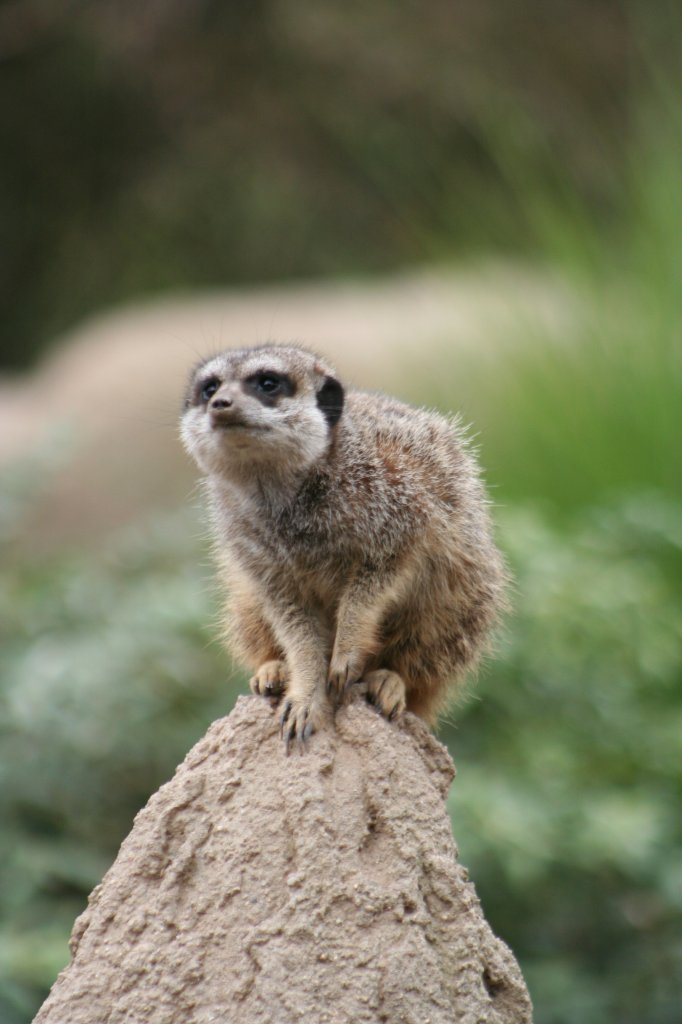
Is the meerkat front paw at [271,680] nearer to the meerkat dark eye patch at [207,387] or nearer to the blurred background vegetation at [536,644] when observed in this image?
the meerkat dark eye patch at [207,387]

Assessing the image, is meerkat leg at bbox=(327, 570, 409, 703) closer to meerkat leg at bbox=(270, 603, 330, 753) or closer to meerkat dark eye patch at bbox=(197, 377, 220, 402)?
meerkat leg at bbox=(270, 603, 330, 753)

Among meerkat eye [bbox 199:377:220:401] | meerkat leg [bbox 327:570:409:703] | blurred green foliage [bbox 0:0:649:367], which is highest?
blurred green foliage [bbox 0:0:649:367]

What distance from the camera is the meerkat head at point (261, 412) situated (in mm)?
2648

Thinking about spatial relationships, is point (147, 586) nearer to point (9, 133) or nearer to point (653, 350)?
point (653, 350)

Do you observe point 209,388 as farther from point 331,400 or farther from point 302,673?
point 302,673

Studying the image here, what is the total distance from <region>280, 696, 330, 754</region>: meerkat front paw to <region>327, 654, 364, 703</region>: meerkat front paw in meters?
0.07

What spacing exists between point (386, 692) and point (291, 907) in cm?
52

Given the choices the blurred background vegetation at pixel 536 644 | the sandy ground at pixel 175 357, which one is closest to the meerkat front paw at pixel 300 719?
the blurred background vegetation at pixel 536 644

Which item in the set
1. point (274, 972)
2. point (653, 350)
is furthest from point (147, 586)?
point (274, 972)

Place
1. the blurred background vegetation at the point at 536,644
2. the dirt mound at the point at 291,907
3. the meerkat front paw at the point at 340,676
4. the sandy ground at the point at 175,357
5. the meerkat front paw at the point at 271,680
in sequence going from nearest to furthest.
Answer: the dirt mound at the point at 291,907 < the meerkat front paw at the point at 340,676 < the meerkat front paw at the point at 271,680 < the blurred background vegetation at the point at 536,644 < the sandy ground at the point at 175,357

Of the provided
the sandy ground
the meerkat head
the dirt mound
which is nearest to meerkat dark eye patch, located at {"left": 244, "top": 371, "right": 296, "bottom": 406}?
the meerkat head

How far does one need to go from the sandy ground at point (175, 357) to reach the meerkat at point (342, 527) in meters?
3.66

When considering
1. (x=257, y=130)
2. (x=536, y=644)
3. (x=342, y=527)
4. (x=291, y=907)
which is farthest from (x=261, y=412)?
(x=257, y=130)

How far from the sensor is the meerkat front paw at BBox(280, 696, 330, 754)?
2412mm
